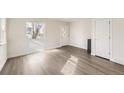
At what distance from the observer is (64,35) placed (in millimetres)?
2043

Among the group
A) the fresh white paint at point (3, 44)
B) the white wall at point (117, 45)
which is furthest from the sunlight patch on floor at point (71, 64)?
the white wall at point (117, 45)

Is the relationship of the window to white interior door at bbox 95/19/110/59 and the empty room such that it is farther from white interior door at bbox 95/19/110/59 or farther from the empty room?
white interior door at bbox 95/19/110/59

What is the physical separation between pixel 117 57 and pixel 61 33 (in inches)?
58.8

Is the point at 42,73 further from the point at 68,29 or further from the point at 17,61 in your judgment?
the point at 68,29

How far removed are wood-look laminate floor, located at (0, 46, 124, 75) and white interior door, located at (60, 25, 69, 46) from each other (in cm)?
10

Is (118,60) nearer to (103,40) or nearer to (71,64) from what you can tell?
(103,40)

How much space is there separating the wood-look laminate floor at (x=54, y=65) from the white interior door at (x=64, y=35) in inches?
3.9

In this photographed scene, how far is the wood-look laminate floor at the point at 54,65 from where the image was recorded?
1649mm

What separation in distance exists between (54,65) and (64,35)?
584 millimetres

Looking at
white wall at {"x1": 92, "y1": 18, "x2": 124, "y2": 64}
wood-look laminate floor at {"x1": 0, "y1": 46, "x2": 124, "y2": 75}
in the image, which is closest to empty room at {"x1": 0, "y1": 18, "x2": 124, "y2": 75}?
wood-look laminate floor at {"x1": 0, "y1": 46, "x2": 124, "y2": 75}

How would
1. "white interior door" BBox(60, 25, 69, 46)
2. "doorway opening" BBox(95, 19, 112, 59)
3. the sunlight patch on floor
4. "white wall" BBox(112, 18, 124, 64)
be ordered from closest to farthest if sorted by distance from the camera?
the sunlight patch on floor, "white interior door" BBox(60, 25, 69, 46), "white wall" BBox(112, 18, 124, 64), "doorway opening" BBox(95, 19, 112, 59)

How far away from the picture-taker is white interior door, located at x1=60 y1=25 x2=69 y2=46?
200 centimetres
